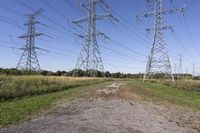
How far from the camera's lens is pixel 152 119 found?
10.2 metres

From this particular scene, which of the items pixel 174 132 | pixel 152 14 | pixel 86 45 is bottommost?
pixel 174 132

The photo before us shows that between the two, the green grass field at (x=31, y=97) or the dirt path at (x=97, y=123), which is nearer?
the dirt path at (x=97, y=123)

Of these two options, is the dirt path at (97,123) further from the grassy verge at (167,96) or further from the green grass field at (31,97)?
the grassy verge at (167,96)

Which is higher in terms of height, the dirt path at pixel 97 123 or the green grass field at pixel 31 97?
the green grass field at pixel 31 97

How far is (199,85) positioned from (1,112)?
29406 millimetres

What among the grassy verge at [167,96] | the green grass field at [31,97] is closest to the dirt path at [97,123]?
the green grass field at [31,97]

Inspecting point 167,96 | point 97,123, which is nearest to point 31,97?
point 97,123

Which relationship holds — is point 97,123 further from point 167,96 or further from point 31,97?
point 167,96

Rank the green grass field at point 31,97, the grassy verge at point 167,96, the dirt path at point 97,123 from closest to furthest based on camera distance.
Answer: the dirt path at point 97,123 < the green grass field at point 31,97 < the grassy verge at point 167,96

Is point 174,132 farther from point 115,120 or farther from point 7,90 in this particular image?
point 7,90

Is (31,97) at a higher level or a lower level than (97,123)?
higher

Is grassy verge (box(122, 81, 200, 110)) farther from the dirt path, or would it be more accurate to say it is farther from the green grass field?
the dirt path

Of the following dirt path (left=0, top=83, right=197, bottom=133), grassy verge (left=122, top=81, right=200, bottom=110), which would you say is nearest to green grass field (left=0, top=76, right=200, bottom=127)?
grassy verge (left=122, top=81, right=200, bottom=110)

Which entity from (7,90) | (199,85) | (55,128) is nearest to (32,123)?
(55,128)
